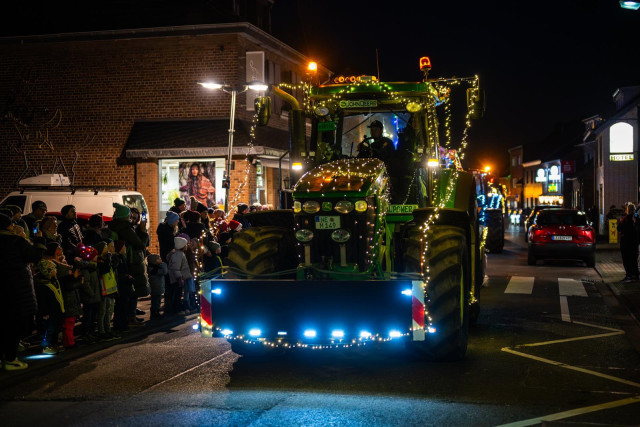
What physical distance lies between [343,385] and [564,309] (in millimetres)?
6865

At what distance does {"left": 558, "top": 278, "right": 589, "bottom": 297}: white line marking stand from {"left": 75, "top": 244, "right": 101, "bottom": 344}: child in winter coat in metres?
9.37

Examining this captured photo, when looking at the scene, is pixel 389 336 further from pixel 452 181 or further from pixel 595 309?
pixel 595 309

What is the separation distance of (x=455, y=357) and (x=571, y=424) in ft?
7.42

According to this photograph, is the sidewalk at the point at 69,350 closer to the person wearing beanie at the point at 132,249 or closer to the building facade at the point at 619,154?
the person wearing beanie at the point at 132,249

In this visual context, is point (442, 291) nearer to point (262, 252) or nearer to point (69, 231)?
point (262, 252)

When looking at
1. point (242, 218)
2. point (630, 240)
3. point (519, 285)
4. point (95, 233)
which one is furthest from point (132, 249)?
point (630, 240)

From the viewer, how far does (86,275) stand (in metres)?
10.0

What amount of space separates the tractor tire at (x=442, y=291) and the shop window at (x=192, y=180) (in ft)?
56.2

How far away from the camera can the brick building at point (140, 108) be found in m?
24.4

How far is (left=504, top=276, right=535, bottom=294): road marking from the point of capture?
15.8 meters

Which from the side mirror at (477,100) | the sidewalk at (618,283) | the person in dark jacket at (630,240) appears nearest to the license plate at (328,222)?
the side mirror at (477,100)

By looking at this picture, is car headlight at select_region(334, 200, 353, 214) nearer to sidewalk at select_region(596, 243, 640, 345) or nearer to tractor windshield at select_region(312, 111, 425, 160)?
tractor windshield at select_region(312, 111, 425, 160)

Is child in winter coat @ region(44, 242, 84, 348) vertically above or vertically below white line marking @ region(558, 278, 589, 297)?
above

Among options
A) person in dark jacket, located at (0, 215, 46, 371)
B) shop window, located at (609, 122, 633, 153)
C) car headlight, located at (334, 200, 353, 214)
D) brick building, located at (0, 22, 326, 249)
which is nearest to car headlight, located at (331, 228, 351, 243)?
car headlight, located at (334, 200, 353, 214)
